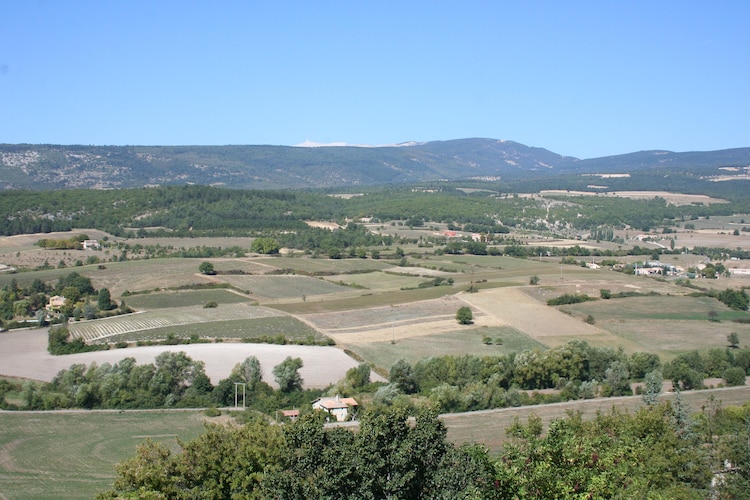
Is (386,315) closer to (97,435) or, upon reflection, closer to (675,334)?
(675,334)

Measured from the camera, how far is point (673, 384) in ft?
116

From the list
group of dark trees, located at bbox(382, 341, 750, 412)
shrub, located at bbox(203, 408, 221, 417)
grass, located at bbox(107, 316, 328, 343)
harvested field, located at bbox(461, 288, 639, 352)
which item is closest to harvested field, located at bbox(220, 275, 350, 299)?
grass, located at bbox(107, 316, 328, 343)

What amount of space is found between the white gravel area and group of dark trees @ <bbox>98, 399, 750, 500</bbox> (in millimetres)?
14473

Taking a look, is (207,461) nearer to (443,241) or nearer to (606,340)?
(606,340)

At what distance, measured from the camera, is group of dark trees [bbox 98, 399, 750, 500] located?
50.9 ft

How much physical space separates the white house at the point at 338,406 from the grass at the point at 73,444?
4.39m

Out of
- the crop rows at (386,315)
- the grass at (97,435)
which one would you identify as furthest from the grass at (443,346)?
the grass at (97,435)

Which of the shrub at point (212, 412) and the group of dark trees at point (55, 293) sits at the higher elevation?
the group of dark trees at point (55, 293)

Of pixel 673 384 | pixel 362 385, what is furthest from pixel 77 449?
pixel 673 384

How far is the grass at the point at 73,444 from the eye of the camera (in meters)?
23.8

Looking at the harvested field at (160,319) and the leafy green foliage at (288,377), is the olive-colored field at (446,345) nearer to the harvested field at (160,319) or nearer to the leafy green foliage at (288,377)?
the leafy green foliage at (288,377)

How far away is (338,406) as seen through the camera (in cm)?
3114

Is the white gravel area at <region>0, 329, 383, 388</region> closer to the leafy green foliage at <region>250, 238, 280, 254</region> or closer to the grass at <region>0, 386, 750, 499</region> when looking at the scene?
the grass at <region>0, 386, 750, 499</region>

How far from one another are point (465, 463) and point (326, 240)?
237 ft
